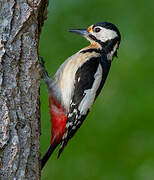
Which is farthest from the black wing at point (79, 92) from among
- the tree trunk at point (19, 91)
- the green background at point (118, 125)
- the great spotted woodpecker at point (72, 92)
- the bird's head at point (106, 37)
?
the green background at point (118, 125)

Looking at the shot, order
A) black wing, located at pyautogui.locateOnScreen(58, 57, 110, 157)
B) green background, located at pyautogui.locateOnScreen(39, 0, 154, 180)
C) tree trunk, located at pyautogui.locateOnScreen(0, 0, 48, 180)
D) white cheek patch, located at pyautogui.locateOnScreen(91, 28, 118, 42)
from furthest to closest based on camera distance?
green background, located at pyautogui.locateOnScreen(39, 0, 154, 180) < white cheek patch, located at pyautogui.locateOnScreen(91, 28, 118, 42) < black wing, located at pyautogui.locateOnScreen(58, 57, 110, 157) < tree trunk, located at pyautogui.locateOnScreen(0, 0, 48, 180)

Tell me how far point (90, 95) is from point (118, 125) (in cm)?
99

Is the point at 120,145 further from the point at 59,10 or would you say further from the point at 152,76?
the point at 59,10

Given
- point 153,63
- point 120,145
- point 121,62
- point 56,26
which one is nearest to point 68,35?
point 56,26

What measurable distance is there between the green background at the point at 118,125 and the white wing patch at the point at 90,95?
0.91m

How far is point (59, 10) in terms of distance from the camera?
18.6ft

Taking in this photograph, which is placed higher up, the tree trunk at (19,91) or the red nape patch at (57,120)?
the tree trunk at (19,91)

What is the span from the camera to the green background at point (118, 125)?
479cm

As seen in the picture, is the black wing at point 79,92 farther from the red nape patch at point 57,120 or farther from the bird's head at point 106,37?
the bird's head at point 106,37

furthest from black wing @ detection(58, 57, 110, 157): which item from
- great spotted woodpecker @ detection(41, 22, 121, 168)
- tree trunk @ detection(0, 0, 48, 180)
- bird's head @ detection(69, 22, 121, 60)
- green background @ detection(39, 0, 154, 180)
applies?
green background @ detection(39, 0, 154, 180)

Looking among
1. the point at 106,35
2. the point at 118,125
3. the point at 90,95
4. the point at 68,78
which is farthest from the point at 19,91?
the point at 118,125

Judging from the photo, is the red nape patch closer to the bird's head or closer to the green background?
the bird's head

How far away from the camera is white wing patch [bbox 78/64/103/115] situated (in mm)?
3893

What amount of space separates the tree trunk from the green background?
192 centimetres
